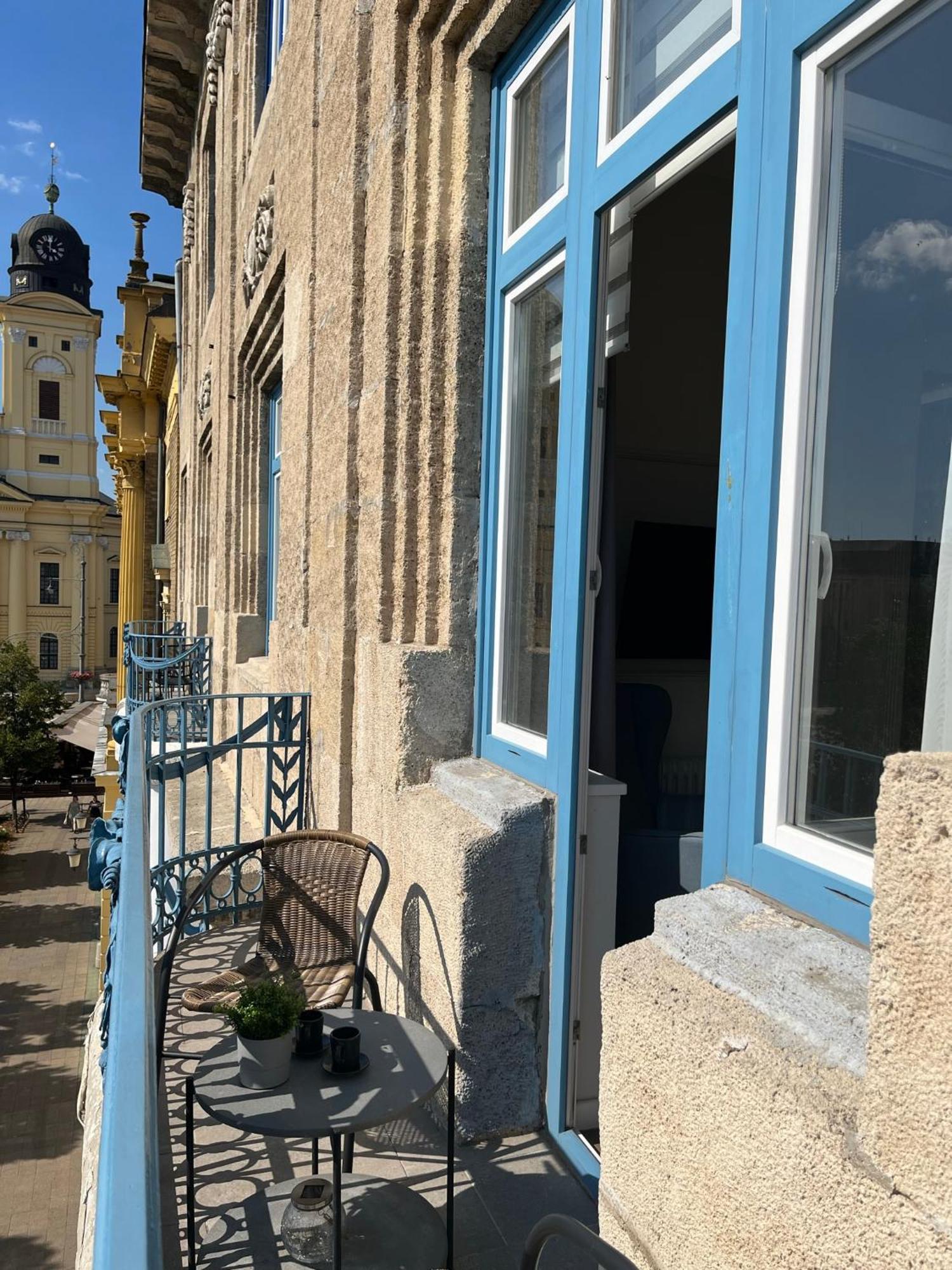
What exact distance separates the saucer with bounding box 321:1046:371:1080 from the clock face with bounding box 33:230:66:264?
75.5 meters

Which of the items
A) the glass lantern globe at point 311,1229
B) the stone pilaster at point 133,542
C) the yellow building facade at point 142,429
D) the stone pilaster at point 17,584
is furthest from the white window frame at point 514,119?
the stone pilaster at point 17,584

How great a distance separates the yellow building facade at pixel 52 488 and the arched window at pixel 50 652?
6 cm

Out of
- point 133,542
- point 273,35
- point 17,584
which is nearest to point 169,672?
point 273,35

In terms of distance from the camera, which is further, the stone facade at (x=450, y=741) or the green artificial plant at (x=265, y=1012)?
the green artificial plant at (x=265, y=1012)

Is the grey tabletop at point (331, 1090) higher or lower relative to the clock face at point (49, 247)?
lower

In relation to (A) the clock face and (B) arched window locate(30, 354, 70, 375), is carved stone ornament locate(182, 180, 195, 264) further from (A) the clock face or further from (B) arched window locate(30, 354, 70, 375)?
(A) the clock face

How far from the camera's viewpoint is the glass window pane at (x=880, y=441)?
4.78 ft

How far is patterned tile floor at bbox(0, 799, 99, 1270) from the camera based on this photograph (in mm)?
10562

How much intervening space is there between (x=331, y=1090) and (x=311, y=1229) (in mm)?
345

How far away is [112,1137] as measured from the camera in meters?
0.84

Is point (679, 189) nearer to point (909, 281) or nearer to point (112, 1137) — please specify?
point (909, 281)

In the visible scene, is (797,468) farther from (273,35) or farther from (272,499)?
(273,35)

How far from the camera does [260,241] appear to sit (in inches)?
271

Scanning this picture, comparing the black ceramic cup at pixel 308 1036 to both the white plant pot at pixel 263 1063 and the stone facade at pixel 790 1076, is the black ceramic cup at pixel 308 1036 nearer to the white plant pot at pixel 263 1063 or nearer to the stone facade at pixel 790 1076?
the white plant pot at pixel 263 1063
